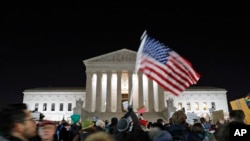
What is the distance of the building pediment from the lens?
194 ft

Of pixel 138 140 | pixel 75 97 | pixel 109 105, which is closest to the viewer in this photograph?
pixel 138 140

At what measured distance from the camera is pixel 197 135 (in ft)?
19.3

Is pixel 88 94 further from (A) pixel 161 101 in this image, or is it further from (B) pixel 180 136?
(B) pixel 180 136

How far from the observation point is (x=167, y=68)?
11.5 meters

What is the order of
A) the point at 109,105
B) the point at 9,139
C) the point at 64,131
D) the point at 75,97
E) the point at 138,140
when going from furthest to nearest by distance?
the point at 75,97
the point at 109,105
the point at 64,131
the point at 138,140
the point at 9,139

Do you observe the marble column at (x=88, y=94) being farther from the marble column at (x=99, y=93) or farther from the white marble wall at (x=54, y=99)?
the white marble wall at (x=54, y=99)

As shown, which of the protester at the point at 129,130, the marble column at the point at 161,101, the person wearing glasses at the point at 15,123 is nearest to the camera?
the person wearing glasses at the point at 15,123

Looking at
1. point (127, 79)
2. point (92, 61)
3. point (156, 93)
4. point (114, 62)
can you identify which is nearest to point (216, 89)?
point (156, 93)

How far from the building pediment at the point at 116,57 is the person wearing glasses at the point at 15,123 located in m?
55.4

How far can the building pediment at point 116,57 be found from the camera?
194ft

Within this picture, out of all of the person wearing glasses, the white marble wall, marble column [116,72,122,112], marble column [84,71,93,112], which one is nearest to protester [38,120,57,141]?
the person wearing glasses

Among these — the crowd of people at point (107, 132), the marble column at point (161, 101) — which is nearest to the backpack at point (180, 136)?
the crowd of people at point (107, 132)

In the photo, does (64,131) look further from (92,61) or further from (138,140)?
(92,61)

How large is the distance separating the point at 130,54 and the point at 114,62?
4.14 metres
